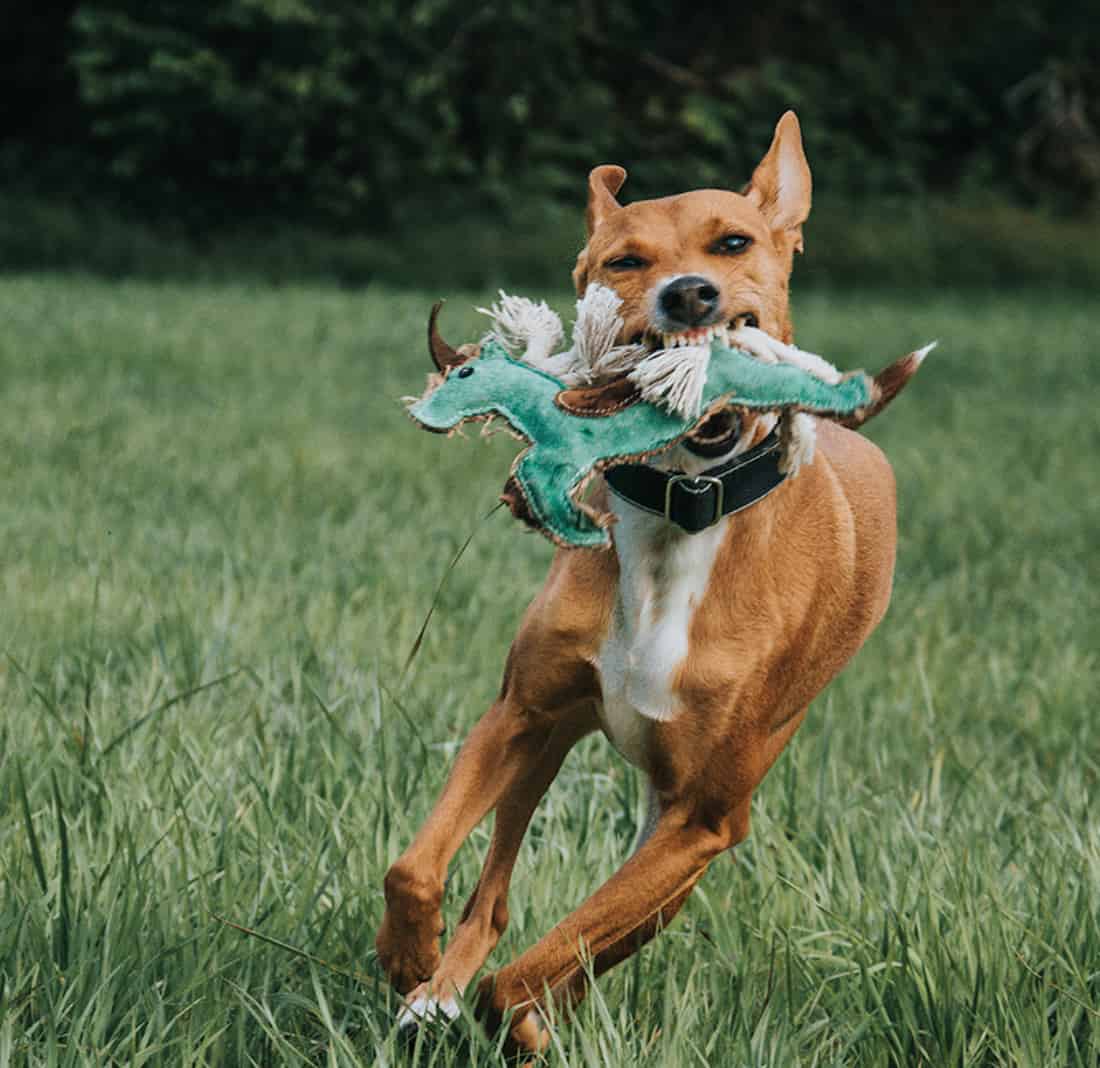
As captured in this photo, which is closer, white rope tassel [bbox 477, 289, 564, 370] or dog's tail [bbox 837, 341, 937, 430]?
Result: dog's tail [bbox 837, 341, 937, 430]

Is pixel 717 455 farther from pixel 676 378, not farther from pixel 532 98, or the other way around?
pixel 532 98

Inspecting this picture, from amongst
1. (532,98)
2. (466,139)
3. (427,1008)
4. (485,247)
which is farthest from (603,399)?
(466,139)

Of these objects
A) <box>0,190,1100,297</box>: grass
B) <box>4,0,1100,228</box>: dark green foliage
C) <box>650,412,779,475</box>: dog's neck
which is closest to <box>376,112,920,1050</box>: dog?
<box>650,412,779,475</box>: dog's neck

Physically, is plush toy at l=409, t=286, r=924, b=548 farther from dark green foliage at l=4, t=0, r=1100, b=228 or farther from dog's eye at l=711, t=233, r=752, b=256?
dark green foliage at l=4, t=0, r=1100, b=228

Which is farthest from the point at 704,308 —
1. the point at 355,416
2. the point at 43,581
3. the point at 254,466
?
the point at 355,416

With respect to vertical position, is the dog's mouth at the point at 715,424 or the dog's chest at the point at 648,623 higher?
the dog's mouth at the point at 715,424

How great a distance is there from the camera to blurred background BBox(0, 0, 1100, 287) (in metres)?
19.0

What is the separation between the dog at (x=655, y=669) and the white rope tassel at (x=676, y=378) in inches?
2.4

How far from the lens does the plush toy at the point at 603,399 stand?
6.49 ft

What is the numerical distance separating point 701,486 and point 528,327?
1.09ft

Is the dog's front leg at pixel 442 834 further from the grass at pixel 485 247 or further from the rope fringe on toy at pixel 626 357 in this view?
the grass at pixel 485 247

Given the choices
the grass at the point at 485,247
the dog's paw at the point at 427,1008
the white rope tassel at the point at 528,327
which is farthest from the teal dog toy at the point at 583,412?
the grass at the point at 485,247

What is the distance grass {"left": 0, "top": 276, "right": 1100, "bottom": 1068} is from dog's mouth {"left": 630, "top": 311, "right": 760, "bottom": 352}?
861 mm

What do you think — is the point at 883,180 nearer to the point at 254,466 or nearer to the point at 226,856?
the point at 254,466
